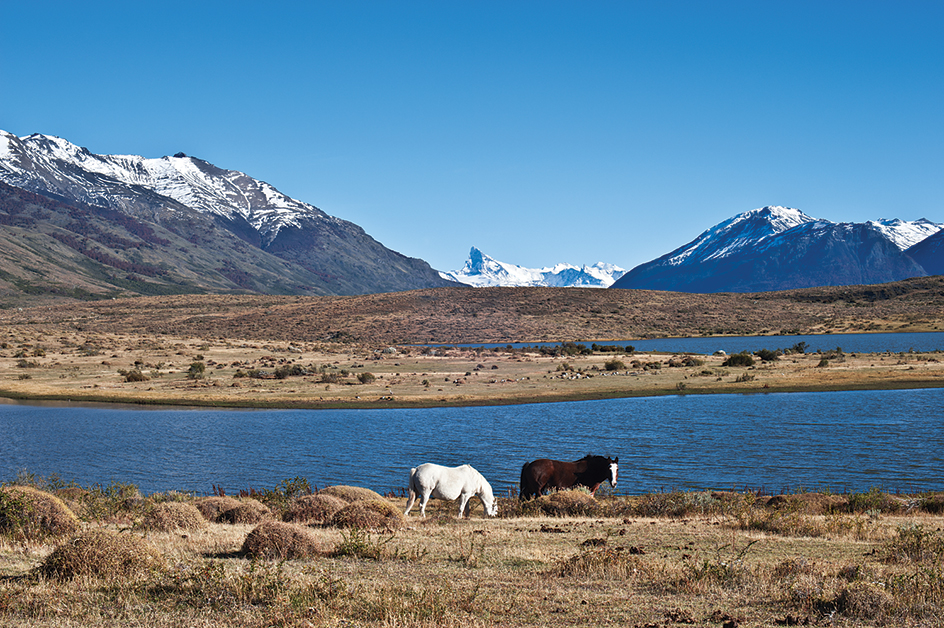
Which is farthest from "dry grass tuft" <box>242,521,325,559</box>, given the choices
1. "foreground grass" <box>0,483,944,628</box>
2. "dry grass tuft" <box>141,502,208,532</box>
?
"dry grass tuft" <box>141,502,208,532</box>

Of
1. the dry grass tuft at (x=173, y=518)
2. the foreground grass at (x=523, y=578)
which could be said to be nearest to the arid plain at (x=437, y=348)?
the dry grass tuft at (x=173, y=518)

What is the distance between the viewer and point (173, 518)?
54.1 ft

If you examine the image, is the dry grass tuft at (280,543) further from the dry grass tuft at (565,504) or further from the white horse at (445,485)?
the dry grass tuft at (565,504)

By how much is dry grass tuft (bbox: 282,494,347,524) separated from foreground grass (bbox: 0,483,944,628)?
580 mm

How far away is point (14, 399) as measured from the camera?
54281mm

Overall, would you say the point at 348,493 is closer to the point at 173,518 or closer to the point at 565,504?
the point at 173,518

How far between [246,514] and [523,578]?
9.31 m

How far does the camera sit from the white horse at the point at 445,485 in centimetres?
1858

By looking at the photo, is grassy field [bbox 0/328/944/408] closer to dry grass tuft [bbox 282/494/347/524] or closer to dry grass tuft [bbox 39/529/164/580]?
dry grass tuft [bbox 282/494/347/524]

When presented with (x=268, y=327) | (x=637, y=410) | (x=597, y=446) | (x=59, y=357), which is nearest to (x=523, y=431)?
(x=597, y=446)

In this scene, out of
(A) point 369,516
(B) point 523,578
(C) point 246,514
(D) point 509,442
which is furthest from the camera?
(D) point 509,442

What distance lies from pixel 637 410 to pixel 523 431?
10.3m

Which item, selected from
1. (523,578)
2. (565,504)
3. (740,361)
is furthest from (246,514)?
(740,361)

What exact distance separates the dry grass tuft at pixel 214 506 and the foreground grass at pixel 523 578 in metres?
1.21
